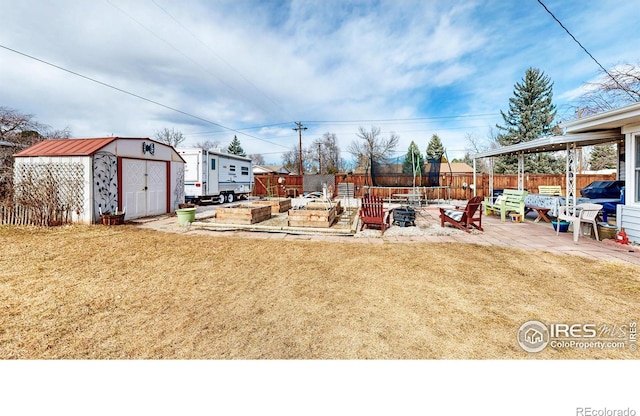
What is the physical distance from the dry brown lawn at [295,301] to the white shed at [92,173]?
2.92m

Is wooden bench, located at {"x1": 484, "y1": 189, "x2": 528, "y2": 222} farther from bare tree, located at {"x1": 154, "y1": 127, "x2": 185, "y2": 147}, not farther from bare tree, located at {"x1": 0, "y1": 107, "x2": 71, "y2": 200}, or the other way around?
bare tree, located at {"x1": 154, "y1": 127, "x2": 185, "y2": 147}

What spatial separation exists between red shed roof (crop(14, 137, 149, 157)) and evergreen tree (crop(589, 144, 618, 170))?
43.3m

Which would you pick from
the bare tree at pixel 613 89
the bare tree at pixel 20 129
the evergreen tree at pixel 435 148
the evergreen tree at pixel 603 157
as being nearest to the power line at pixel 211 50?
the bare tree at pixel 20 129

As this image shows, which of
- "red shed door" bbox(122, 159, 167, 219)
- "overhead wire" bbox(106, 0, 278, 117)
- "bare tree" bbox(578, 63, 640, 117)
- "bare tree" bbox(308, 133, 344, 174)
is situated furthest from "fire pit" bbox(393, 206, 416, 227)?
"bare tree" bbox(308, 133, 344, 174)

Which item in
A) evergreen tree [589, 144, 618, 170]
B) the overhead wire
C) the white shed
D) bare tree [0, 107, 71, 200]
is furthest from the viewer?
evergreen tree [589, 144, 618, 170]

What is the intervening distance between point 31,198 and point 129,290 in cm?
720

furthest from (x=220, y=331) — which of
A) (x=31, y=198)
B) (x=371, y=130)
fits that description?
(x=371, y=130)

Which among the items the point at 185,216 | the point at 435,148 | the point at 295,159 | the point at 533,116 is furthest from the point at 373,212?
the point at 295,159

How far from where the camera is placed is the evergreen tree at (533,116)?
24.5m

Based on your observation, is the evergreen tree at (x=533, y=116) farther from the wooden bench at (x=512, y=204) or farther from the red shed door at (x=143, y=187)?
the red shed door at (x=143, y=187)

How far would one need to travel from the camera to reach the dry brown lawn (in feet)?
6.72

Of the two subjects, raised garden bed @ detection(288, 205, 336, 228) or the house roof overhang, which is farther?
raised garden bed @ detection(288, 205, 336, 228)

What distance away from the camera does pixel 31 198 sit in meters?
7.38
